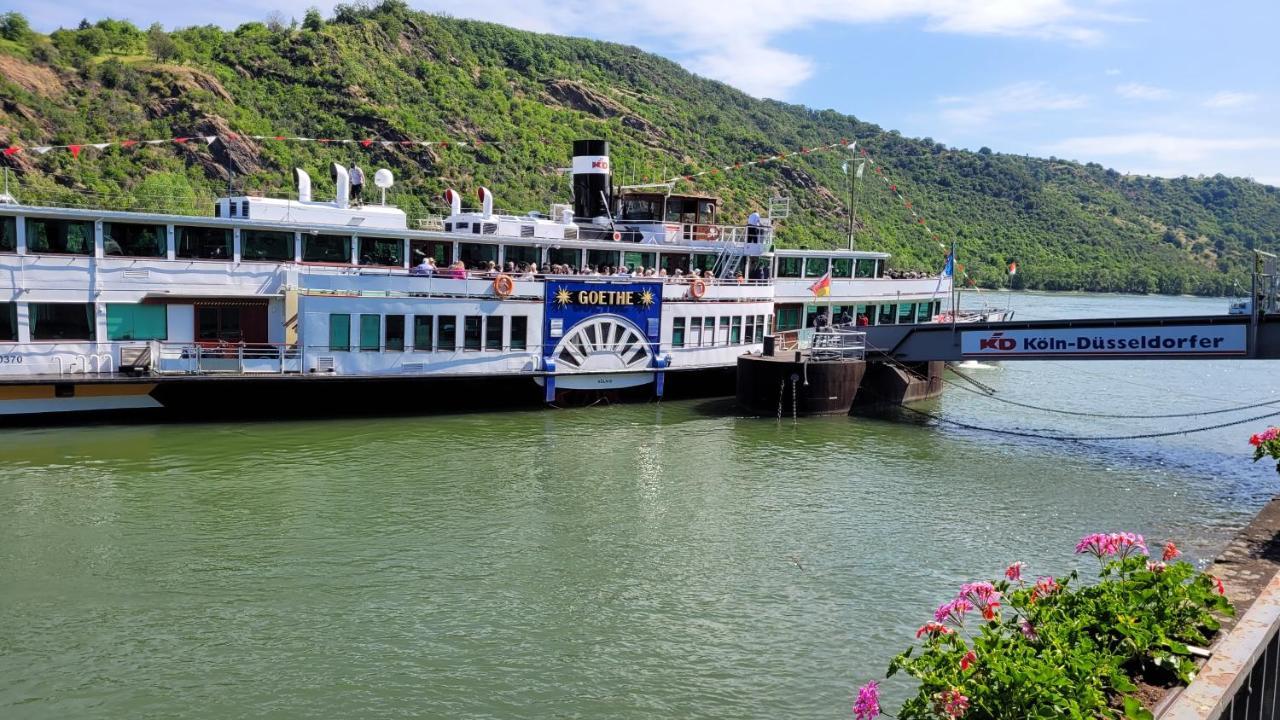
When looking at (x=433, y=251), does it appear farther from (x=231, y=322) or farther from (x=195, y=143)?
(x=195, y=143)

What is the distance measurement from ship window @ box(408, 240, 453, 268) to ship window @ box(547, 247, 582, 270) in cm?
317

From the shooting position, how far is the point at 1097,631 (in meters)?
6.37

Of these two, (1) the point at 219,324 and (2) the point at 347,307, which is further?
(2) the point at 347,307

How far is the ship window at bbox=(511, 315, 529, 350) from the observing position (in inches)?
991

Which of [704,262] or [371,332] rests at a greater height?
[704,262]

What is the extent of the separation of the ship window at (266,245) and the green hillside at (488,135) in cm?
508

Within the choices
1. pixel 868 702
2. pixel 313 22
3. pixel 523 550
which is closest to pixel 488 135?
pixel 313 22

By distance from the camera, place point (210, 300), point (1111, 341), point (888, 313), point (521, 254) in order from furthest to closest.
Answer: point (888, 313), point (521, 254), point (1111, 341), point (210, 300)

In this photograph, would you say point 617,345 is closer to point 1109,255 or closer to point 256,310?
point 256,310

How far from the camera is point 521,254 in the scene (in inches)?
1072

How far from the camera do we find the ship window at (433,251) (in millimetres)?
25375

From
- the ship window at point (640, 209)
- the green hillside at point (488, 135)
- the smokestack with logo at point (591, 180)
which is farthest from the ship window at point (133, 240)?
the ship window at point (640, 209)

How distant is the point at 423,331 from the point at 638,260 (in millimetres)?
8023

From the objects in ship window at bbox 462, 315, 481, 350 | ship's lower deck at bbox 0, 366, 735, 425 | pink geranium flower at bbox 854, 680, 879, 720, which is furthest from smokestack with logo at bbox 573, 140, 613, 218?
pink geranium flower at bbox 854, 680, 879, 720
